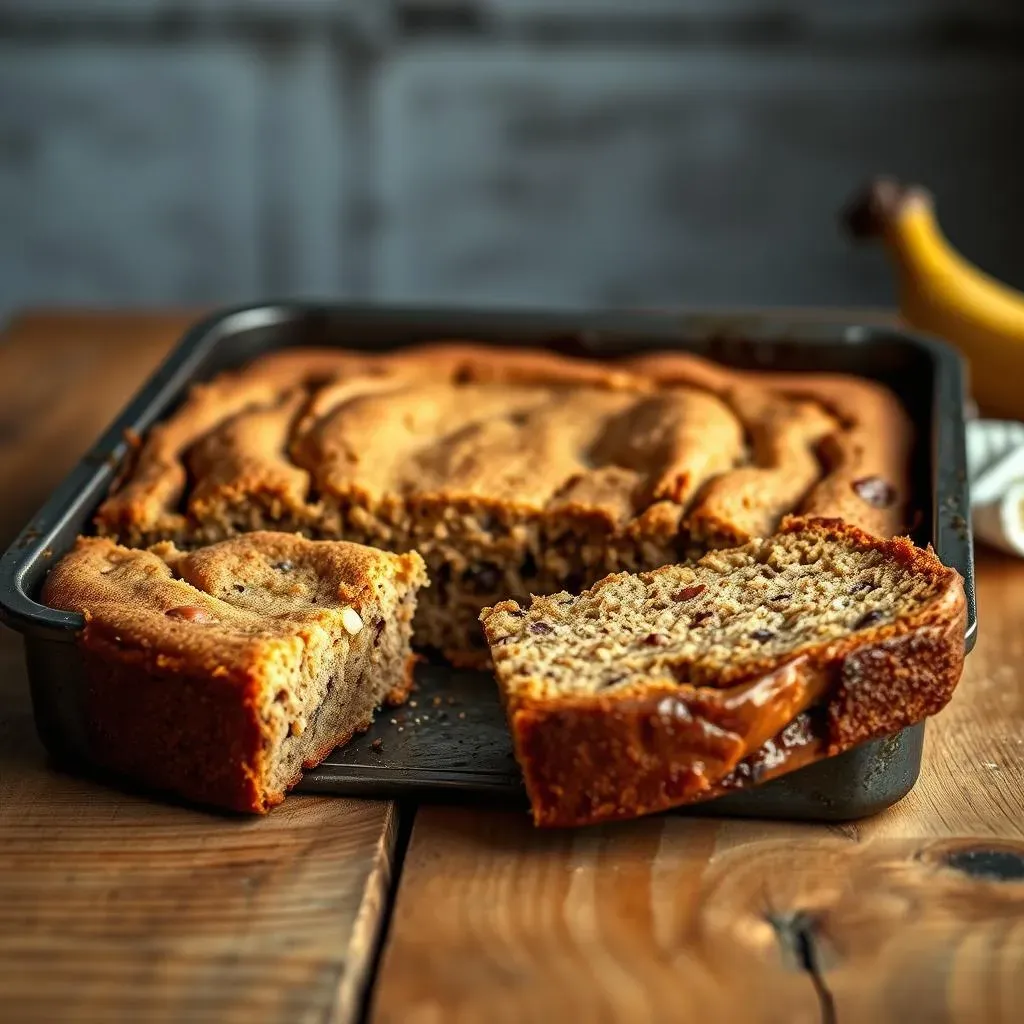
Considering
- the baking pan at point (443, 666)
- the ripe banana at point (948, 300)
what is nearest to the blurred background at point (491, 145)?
the ripe banana at point (948, 300)

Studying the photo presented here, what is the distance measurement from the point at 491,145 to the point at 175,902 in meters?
4.69

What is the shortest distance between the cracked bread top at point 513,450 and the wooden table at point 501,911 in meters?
0.62

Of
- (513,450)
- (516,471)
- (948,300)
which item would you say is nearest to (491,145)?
(948,300)

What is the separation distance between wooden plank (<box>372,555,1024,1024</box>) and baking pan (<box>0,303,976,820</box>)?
9 centimetres

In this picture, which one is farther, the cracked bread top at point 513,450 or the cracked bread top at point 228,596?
the cracked bread top at point 513,450

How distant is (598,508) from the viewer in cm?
307

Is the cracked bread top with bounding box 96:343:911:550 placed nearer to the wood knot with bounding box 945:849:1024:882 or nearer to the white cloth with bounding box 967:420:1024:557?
the white cloth with bounding box 967:420:1024:557

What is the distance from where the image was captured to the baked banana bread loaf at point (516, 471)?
3111 mm

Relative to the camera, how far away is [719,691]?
2.37 metres

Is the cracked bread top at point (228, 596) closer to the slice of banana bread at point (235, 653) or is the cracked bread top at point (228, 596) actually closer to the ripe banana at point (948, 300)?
the slice of banana bread at point (235, 653)

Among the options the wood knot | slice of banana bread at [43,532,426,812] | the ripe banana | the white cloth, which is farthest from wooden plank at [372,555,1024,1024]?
the ripe banana

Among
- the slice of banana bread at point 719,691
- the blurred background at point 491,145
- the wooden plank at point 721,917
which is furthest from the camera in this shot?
the blurred background at point 491,145

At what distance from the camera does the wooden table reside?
6.95 ft

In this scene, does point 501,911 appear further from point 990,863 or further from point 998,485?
point 998,485
